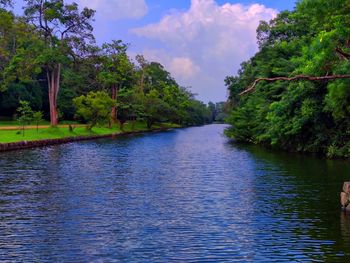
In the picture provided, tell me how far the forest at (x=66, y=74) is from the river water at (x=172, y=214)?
3088 centimetres

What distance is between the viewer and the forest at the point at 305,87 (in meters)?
19.6

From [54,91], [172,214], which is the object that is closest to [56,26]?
[54,91]

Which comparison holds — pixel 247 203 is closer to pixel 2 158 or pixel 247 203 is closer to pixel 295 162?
pixel 295 162

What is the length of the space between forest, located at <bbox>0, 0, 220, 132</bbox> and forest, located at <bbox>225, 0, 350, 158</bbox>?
23756mm

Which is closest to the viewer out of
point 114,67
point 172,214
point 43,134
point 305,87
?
point 172,214

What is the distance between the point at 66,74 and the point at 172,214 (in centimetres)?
8138

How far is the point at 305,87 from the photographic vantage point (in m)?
38.9

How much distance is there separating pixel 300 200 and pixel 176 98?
117719 mm

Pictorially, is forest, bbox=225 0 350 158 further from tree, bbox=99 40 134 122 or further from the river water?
tree, bbox=99 40 134 122

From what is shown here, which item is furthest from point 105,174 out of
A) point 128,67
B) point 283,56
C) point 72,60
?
point 128,67

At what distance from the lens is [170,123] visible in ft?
471

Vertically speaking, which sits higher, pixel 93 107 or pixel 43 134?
pixel 93 107

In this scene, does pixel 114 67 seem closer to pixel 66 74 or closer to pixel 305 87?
pixel 66 74

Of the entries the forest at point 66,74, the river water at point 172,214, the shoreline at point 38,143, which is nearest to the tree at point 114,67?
the forest at point 66,74
